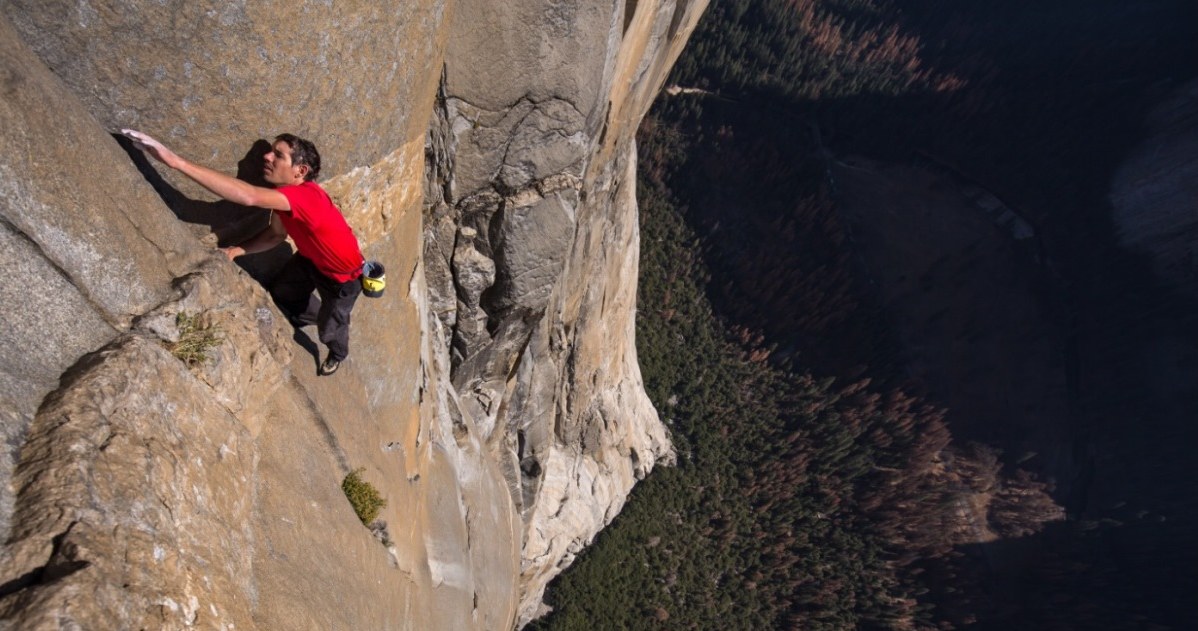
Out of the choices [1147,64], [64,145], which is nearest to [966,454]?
[1147,64]

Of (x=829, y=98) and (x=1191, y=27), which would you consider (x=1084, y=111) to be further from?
(x=829, y=98)

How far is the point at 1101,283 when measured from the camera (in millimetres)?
37219

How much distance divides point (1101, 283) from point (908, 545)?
20.7 meters

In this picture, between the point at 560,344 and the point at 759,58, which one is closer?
the point at 560,344

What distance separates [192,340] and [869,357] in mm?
34352

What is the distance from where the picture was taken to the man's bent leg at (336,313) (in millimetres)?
5484

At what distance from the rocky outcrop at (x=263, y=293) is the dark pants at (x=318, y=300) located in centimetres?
21

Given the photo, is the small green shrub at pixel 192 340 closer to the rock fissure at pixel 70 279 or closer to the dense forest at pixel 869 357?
the rock fissure at pixel 70 279

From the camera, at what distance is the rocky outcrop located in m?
3.12

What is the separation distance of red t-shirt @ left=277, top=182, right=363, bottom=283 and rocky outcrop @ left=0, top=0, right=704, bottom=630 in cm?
46

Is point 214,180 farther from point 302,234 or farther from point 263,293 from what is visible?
point 263,293

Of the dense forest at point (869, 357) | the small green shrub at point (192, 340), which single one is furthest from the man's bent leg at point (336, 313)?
the dense forest at point (869, 357)

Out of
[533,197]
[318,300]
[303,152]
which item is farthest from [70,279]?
[533,197]

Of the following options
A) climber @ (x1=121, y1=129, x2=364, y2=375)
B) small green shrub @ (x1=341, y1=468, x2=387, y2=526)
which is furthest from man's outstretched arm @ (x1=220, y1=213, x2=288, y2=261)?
small green shrub @ (x1=341, y1=468, x2=387, y2=526)
